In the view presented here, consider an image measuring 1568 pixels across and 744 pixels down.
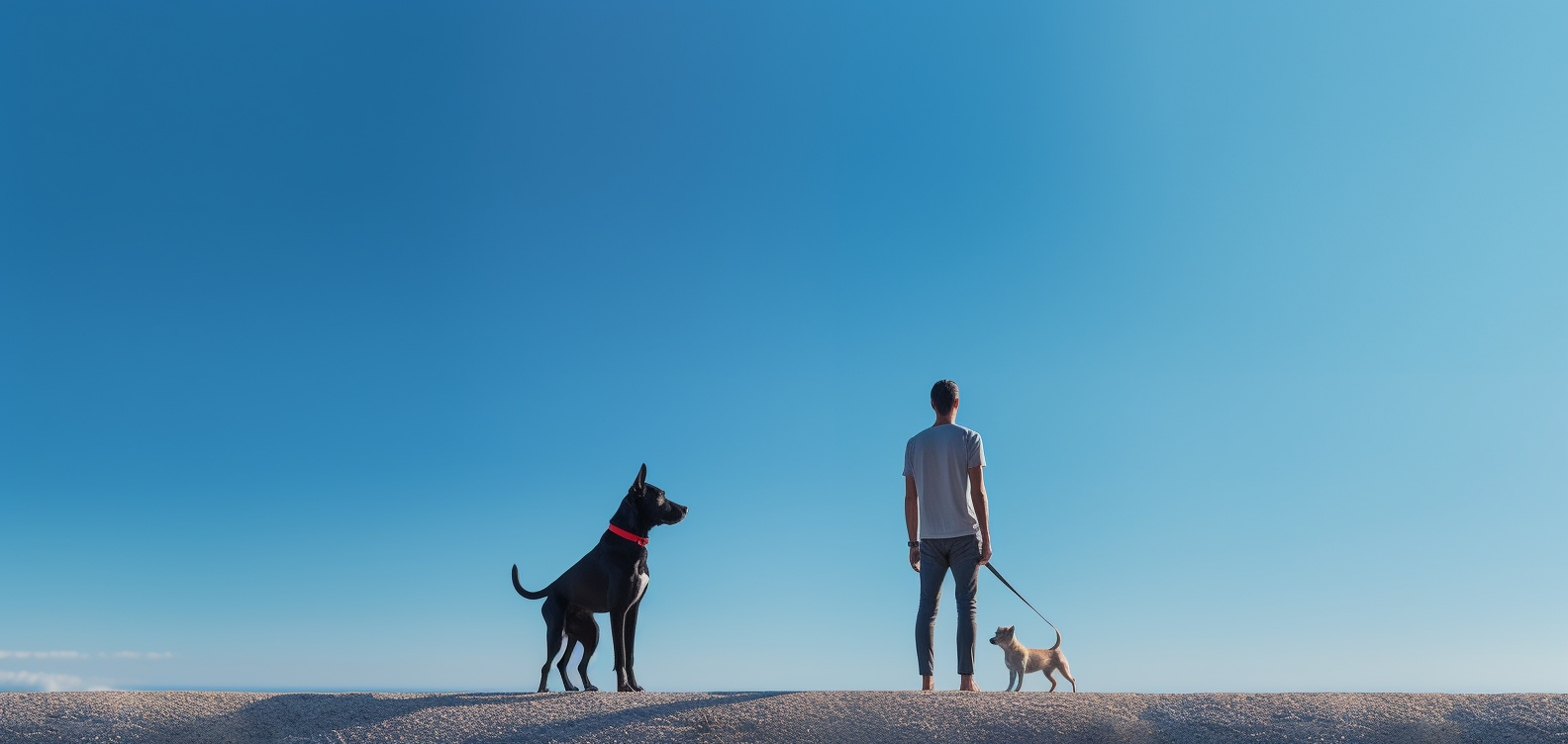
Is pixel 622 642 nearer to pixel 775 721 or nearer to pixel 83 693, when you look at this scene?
pixel 775 721

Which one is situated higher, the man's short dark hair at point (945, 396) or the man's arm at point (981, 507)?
the man's short dark hair at point (945, 396)

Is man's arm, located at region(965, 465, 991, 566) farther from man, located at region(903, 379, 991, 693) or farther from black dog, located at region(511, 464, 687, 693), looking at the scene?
black dog, located at region(511, 464, 687, 693)

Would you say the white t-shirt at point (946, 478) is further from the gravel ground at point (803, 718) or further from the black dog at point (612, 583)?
the black dog at point (612, 583)

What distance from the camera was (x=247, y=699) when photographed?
22.3ft

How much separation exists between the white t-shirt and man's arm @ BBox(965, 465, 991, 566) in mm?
36

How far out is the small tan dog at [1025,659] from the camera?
Answer: 11258mm

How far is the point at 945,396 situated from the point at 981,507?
87 cm

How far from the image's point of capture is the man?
A: 7613mm

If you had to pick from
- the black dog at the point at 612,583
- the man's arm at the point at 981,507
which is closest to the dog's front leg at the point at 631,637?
the black dog at the point at 612,583

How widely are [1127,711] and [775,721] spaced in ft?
7.15

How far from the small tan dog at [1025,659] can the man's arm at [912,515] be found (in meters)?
3.82

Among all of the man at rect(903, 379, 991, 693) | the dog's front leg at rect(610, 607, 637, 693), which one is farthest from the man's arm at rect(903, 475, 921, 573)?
the dog's front leg at rect(610, 607, 637, 693)

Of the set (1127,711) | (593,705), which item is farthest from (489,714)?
(1127,711)

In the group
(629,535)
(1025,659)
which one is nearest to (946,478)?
(629,535)
